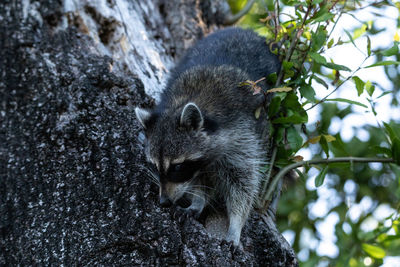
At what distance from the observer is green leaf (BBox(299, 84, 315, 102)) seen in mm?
3701

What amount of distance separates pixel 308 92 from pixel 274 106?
1.01 ft

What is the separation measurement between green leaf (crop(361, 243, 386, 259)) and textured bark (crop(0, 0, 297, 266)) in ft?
4.93

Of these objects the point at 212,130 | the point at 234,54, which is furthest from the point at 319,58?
the point at 234,54

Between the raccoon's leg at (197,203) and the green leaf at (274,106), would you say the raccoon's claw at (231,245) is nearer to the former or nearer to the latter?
the raccoon's leg at (197,203)

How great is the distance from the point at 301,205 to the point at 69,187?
11.4 ft

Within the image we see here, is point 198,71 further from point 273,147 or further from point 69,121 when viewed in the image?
point 69,121

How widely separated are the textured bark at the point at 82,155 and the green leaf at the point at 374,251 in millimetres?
1502

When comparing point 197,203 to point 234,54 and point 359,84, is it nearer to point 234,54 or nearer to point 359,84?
point 359,84

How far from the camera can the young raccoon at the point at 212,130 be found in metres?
3.71

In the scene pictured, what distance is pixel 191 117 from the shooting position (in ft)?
12.7

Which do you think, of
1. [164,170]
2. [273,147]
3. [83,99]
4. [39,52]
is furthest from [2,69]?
[273,147]

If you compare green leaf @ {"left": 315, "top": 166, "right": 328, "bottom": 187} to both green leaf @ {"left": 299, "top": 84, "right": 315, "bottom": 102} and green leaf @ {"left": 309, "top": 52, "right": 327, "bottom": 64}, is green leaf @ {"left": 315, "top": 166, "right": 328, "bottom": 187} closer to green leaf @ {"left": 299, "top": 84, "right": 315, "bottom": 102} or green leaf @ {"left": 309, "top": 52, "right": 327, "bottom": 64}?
green leaf @ {"left": 299, "top": 84, "right": 315, "bottom": 102}

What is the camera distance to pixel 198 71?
4.63m

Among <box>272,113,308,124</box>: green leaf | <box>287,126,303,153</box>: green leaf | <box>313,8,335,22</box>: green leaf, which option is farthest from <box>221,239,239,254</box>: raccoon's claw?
<box>313,8,335,22</box>: green leaf
